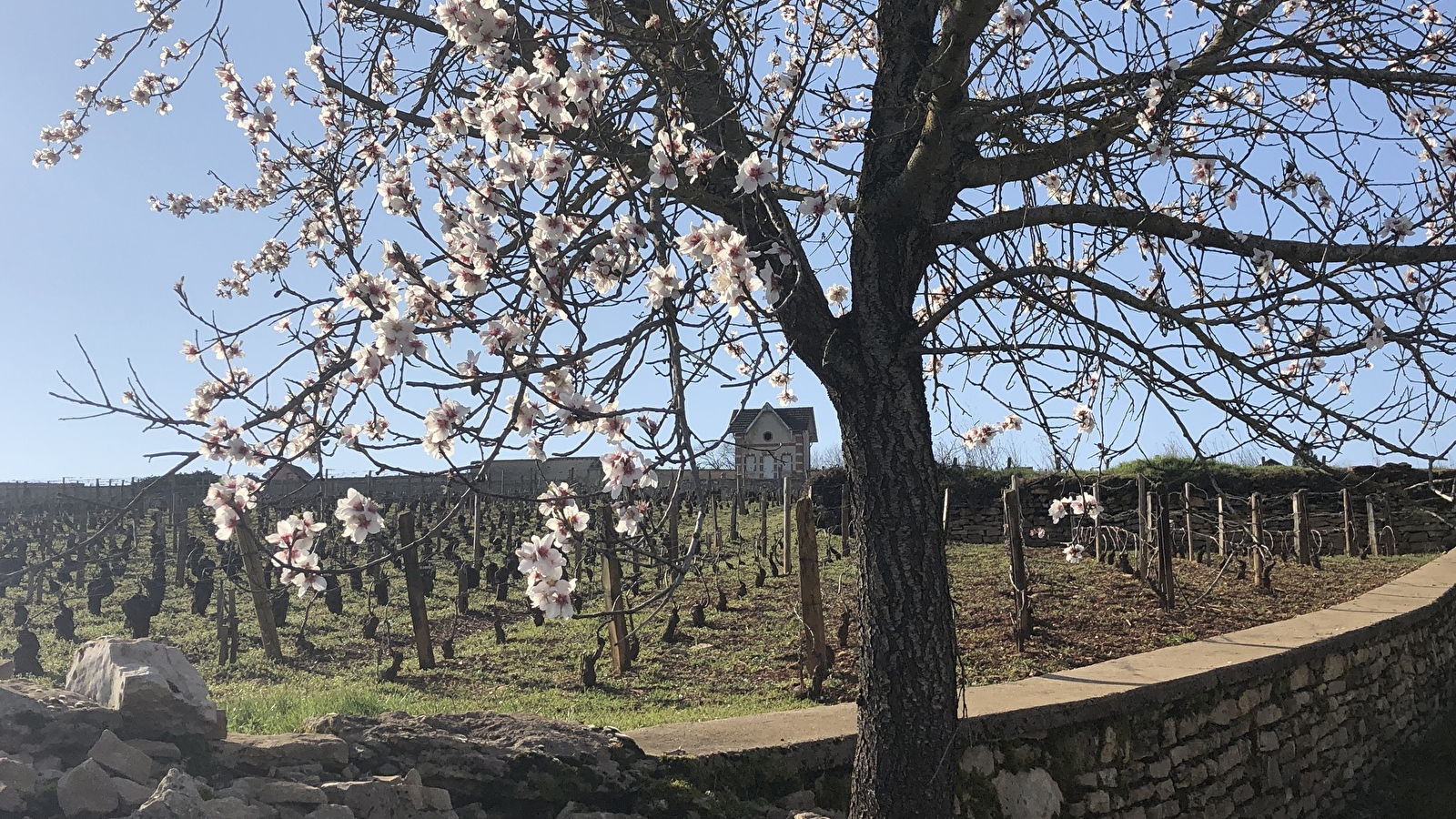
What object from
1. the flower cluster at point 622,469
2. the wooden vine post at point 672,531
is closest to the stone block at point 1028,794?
the wooden vine post at point 672,531

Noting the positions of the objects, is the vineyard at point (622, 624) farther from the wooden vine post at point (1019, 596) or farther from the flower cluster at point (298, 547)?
the flower cluster at point (298, 547)

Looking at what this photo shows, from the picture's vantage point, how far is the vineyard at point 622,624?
20.6 feet

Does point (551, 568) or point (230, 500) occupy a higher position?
point (230, 500)

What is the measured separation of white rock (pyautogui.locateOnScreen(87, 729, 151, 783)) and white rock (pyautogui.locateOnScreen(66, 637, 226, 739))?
0.15 m

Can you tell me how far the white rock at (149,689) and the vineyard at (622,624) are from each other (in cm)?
42

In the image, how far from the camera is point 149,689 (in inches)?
132

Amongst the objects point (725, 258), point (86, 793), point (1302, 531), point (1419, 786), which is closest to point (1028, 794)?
point (725, 258)

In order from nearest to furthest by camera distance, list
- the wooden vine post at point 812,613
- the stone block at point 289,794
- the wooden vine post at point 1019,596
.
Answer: the stone block at point 289,794, the wooden vine post at point 812,613, the wooden vine post at point 1019,596

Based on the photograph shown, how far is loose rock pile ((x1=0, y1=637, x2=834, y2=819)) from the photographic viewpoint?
116 inches

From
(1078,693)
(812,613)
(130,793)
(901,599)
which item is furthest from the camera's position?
(812,613)

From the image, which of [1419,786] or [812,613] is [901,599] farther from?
[1419,786]

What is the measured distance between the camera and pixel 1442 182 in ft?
14.7

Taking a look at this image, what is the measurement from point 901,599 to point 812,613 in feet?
9.77

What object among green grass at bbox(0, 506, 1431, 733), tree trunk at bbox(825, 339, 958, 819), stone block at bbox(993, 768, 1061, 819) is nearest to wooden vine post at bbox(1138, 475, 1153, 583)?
green grass at bbox(0, 506, 1431, 733)
